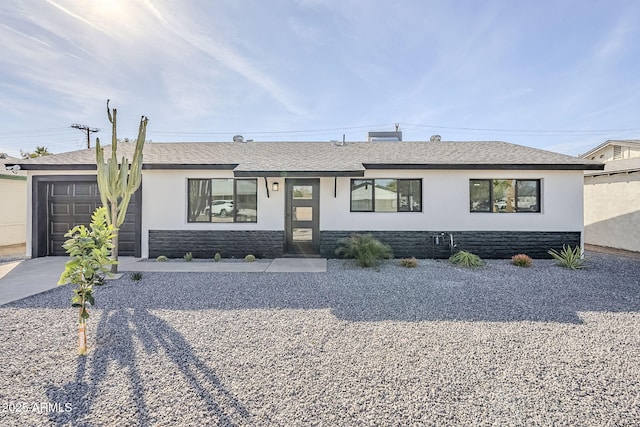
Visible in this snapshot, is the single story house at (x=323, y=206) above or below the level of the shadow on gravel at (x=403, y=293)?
above

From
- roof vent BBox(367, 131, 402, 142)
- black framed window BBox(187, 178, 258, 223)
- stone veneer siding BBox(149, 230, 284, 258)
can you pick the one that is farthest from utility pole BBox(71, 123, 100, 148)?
roof vent BBox(367, 131, 402, 142)

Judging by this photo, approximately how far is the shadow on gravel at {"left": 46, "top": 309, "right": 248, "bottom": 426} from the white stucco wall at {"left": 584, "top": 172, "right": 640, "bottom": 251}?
14.6 m

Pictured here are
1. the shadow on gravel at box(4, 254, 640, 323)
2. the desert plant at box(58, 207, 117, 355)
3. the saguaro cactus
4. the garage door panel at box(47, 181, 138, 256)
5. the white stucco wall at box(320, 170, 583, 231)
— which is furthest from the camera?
the garage door panel at box(47, 181, 138, 256)

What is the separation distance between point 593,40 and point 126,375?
15.7 metres

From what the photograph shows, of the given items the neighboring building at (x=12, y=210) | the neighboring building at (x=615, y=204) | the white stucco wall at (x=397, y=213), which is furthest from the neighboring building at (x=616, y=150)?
the neighboring building at (x=12, y=210)

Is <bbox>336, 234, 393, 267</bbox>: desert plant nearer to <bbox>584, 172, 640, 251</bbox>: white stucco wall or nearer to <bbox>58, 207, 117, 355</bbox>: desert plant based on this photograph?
<bbox>58, 207, 117, 355</bbox>: desert plant

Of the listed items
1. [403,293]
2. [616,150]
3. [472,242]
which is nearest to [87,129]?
[403,293]

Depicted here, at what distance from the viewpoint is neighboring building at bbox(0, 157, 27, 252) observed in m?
Answer: 10.9

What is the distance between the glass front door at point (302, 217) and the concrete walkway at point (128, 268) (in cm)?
54

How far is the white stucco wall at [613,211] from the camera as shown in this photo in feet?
33.9

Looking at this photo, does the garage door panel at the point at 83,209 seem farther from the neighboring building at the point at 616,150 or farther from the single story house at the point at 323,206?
the neighboring building at the point at 616,150

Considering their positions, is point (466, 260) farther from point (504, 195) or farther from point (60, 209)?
point (60, 209)

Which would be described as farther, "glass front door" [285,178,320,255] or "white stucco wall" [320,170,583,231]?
"glass front door" [285,178,320,255]

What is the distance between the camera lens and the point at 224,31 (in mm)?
9406
